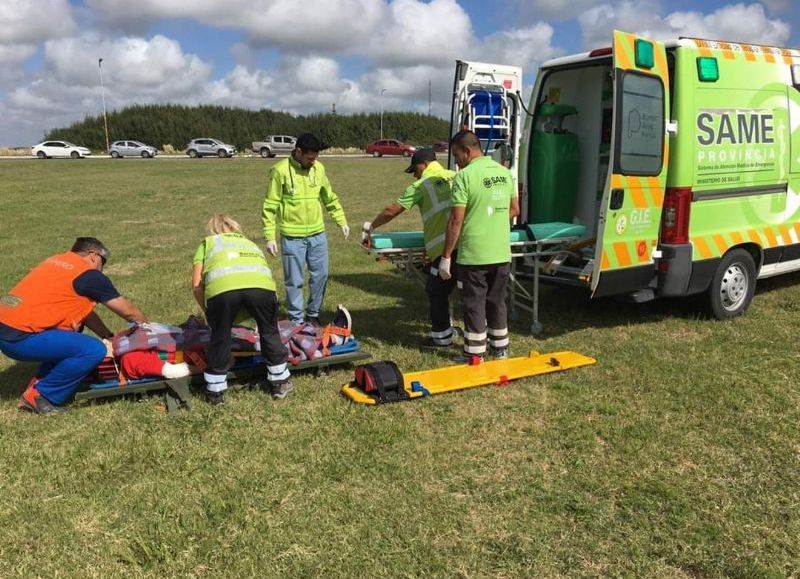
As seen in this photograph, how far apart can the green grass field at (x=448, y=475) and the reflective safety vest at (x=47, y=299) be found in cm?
67

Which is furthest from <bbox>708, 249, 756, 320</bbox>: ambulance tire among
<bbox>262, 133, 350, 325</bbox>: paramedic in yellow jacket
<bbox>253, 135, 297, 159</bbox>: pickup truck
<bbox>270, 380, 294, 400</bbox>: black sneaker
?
<bbox>253, 135, 297, 159</bbox>: pickup truck

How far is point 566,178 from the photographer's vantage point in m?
6.71

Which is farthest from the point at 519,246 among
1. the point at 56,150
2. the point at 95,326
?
the point at 56,150

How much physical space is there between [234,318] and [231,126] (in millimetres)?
64259

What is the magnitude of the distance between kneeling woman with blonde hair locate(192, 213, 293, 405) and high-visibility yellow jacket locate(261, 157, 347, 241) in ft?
3.59

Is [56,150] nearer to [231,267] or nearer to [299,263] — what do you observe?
[299,263]

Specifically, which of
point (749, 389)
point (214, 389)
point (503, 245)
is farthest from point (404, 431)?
point (749, 389)

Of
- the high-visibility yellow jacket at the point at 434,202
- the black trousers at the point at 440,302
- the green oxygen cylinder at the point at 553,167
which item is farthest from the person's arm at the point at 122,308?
the green oxygen cylinder at the point at 553,167

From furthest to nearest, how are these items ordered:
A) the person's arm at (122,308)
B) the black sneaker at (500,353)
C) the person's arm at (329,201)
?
the person's arm at (329,201), the black sneaker at (500,353), the person's arm at (122,308)

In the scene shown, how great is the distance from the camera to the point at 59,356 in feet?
14.0

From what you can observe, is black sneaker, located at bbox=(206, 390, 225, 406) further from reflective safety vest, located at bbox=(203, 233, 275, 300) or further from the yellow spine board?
the yellow spine board

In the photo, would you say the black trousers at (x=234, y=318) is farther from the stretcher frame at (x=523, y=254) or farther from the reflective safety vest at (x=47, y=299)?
the stretcher frame at (x=523, y=254)

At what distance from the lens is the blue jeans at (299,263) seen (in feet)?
19.1

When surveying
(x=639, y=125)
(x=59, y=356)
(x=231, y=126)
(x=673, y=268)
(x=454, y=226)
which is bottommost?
(x=59, y=356)
